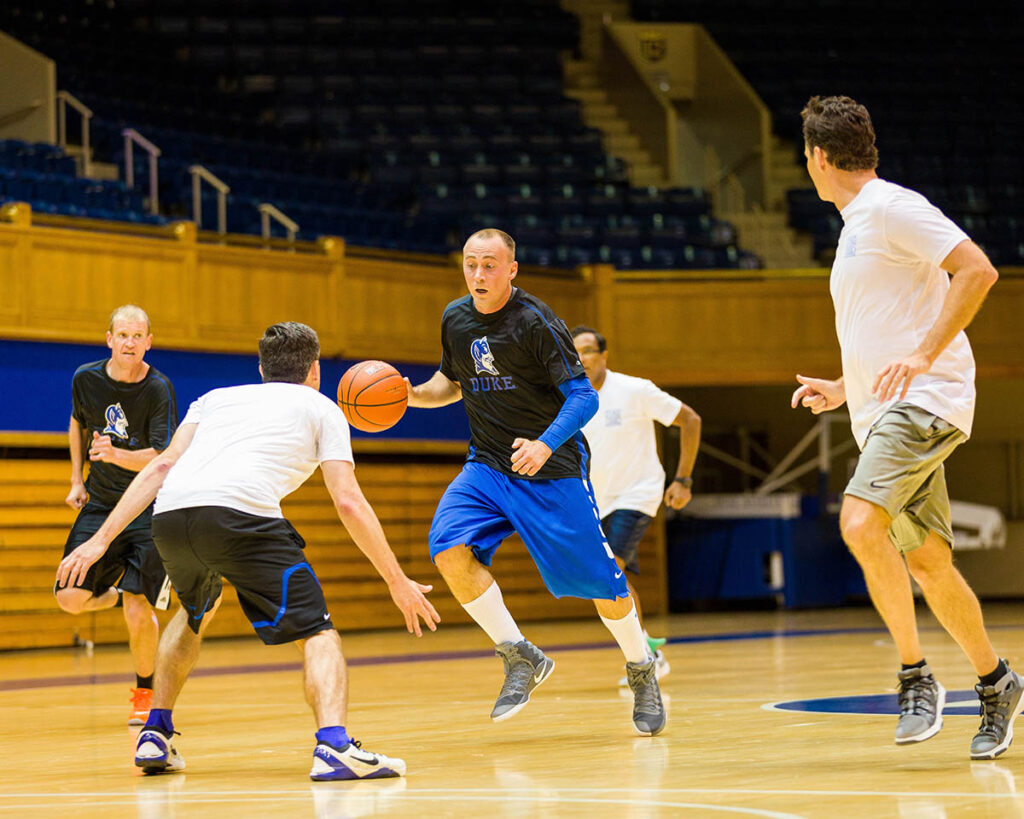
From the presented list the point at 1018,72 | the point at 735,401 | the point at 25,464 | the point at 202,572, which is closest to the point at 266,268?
the point at 25,464

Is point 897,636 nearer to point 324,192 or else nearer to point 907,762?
point 907,762

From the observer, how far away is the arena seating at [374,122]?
1588cm

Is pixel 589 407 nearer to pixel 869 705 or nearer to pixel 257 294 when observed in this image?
pixel 869 705

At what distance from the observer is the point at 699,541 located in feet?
55.0

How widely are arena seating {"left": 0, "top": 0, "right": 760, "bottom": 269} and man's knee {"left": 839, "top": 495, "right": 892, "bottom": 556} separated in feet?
36.6

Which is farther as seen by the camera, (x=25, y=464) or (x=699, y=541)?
(x=699, y=541)

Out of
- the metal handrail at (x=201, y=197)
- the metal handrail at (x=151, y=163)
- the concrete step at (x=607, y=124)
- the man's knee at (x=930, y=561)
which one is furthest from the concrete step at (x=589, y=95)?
the man's knee at (x=930, y=561)

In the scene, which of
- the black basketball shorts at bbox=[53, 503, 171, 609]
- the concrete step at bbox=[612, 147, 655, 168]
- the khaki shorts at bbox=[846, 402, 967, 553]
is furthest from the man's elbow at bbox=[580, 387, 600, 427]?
the concrete step at bbox=[612, 147, 655, 168]

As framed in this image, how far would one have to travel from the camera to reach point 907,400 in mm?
4289

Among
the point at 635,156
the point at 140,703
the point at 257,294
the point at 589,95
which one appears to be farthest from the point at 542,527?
the point at 589,95

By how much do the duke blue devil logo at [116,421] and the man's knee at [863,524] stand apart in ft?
11.9

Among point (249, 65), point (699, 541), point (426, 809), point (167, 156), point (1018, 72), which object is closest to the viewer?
point (426, 809)

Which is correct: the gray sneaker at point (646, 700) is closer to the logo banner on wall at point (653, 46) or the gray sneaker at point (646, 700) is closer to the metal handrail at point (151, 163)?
the metal handrail at point (151, 163)

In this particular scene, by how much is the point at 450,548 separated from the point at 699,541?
11.8 metres
